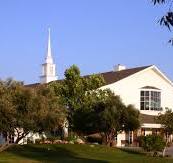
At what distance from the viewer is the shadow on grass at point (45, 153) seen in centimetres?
3378

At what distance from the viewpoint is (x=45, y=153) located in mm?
37531

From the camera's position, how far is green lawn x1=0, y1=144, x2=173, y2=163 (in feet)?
108

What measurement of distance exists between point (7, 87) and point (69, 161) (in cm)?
566

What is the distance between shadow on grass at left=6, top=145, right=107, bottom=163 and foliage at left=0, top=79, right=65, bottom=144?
2087mm

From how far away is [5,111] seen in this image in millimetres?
31500

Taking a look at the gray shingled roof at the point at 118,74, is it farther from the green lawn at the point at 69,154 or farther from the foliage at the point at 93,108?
the green lawn at the point at 69,154

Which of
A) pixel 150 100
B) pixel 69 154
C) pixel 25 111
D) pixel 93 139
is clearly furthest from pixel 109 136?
pixel 25 111

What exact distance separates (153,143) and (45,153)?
758 centimetres

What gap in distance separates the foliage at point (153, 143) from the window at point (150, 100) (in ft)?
64.6

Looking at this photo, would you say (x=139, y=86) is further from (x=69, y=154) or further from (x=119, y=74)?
(x=69, y=154)

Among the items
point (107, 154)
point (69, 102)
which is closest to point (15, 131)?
point (107, 154)

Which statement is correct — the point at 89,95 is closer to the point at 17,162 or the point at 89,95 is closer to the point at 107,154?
the point at 107,154

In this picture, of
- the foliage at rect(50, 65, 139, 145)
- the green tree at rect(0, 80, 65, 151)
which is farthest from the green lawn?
the foliage at rect(50, 65, 139, 145)

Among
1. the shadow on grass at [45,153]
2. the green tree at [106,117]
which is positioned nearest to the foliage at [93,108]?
the green tree at [106,117]
